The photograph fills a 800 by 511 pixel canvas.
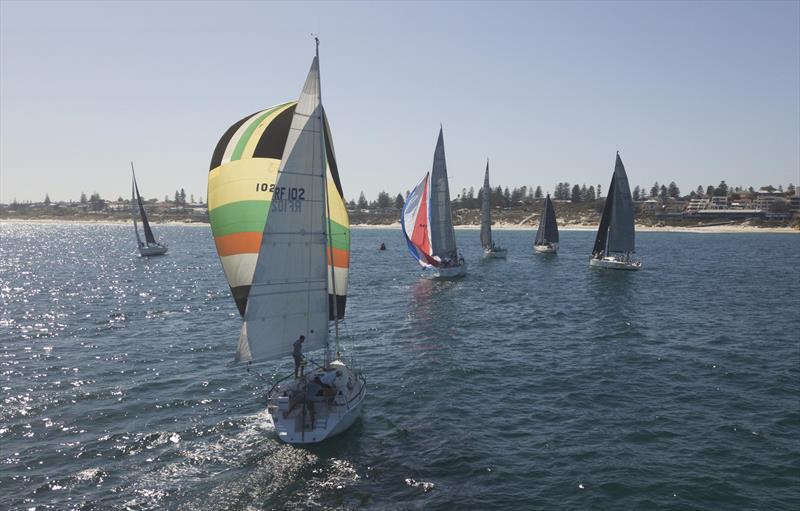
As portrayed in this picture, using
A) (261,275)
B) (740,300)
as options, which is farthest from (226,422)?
(740,300)

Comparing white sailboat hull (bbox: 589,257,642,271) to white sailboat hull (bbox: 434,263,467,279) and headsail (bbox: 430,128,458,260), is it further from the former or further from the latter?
headsail (bbox: 430,128,458,260)

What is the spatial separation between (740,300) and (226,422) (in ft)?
155

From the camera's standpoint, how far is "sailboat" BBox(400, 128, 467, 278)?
60.9 metres

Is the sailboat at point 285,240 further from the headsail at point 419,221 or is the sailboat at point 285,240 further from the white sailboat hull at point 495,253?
the white sailboat hull at point 495,253

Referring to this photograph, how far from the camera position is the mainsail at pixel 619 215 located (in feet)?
226

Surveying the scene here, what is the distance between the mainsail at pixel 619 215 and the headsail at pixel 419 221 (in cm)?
2431

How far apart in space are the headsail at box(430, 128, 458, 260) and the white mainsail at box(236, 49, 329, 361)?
136 feet

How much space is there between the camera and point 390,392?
25391 millimetres

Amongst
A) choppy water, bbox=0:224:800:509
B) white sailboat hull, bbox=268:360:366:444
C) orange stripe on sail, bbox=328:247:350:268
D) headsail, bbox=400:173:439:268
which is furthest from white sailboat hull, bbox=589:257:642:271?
white sailboat hull, bbox=268:360:366:444

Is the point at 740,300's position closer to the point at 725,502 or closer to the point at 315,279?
the point at 725,502

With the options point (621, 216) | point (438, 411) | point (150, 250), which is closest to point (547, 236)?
point (621, 216)

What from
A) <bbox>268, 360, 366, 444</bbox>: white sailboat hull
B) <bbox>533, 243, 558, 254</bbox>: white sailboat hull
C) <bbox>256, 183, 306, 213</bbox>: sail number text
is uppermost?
<bbox>256, 183, 306, 213</bbox>: sail number text

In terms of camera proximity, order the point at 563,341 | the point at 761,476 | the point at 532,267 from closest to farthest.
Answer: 1. the point at 761,476
2. the point at 563,341
3. the point at 532,267

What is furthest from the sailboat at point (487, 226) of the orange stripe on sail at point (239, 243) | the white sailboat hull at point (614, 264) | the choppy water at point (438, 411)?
the orange stripe on sail at point (239, 243)
